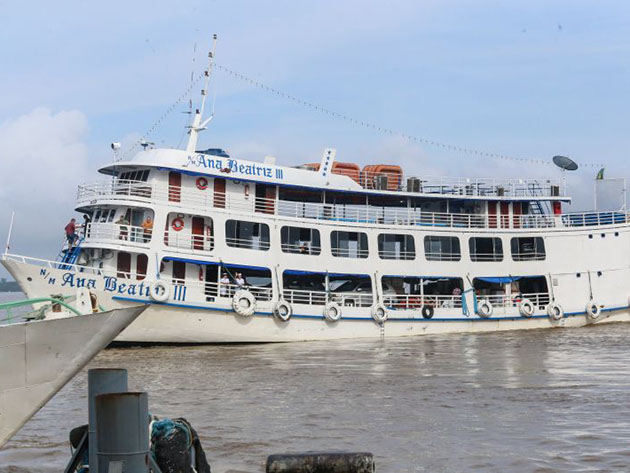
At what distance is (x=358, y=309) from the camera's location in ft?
81.9

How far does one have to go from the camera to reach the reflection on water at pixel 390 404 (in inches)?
373

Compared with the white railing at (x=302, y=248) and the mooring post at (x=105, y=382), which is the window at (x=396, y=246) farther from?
the mooring post at (x=105, y=382)

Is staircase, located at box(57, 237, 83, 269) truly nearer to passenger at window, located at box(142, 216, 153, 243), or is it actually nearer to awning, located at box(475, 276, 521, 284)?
passenger at window, located at box(142, 216, 153, 243)

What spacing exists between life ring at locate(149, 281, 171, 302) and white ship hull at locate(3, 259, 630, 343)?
193mm

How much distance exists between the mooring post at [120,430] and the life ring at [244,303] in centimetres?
1782

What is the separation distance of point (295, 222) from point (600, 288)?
11.7 m

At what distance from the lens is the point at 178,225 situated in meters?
23.4

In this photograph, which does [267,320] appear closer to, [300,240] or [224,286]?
[224,286]

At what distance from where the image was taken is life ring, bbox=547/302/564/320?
1093 inches

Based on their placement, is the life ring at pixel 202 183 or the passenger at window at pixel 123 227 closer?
the passenger at window at pixel 123 227

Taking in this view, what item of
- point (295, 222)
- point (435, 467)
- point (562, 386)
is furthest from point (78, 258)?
point (435, 467)

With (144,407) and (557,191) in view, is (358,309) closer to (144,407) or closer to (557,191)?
(557,191)

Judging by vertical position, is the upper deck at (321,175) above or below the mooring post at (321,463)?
above

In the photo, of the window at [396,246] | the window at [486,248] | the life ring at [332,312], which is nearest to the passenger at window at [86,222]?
the life ring at [332,312]
